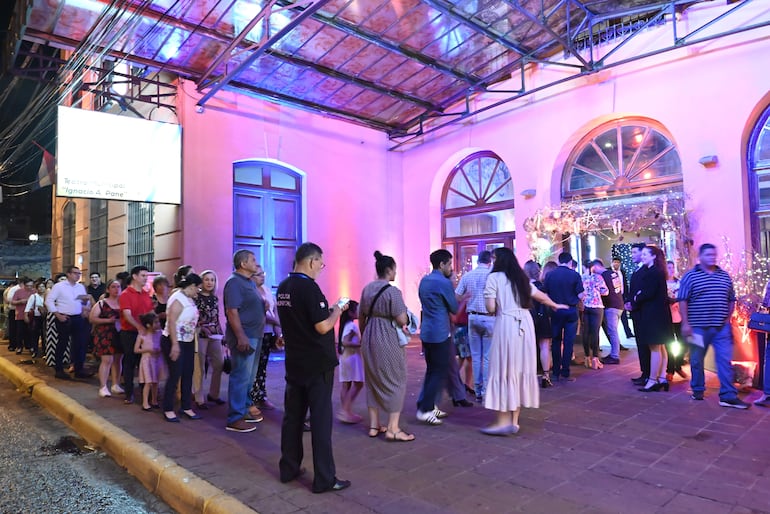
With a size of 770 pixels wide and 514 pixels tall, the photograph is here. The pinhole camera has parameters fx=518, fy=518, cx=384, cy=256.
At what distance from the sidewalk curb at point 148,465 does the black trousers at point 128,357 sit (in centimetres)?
55

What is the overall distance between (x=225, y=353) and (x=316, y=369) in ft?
10.1

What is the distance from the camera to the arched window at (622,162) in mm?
9922

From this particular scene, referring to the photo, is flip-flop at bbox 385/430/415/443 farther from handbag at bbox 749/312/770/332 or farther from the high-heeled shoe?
handbag at bbox 749/312/770/332

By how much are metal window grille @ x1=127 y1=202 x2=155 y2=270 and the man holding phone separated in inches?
310

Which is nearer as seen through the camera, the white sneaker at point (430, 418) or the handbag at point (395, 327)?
the handbag at point (395, 327)

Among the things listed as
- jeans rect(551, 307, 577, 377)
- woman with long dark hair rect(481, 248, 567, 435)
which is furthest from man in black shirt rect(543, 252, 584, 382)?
woman with long dark hair rect(481, 248, 567, 435)

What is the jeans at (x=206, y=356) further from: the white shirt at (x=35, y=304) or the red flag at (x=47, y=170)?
the red flag at (x=47, y=170)

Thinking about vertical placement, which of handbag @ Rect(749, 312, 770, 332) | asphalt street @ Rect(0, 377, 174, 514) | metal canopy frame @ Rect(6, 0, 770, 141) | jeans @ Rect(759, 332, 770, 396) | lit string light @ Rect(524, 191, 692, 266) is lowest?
asphalt street @ Rect(0, 377, 174, 514)

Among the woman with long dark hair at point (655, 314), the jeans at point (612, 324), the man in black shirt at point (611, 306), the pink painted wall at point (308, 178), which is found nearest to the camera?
the woman with long dark hair at point (655, 314)

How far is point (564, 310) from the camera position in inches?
285

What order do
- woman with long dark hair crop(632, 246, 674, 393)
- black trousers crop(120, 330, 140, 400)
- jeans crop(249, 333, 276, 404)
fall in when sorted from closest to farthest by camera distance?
jeans crop(249, 333, 276, 404), woman with long dark hair crop(632, 246, 674, 393), black trousers crop(120, 330, 140, 400)

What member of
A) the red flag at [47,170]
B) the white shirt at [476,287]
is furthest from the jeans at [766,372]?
the red flag at [47,170]

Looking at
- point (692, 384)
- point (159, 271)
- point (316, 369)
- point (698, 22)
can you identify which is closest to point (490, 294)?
point (316, 369)

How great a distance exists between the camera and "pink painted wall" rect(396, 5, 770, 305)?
344 inches
